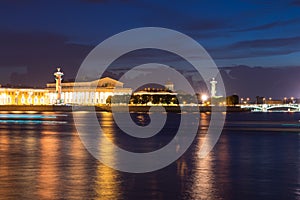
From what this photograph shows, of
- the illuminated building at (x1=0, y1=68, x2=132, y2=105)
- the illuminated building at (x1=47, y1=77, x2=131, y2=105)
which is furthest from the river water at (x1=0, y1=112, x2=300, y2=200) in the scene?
the illuminated building at (x1=47, y1=77, x2=131, y2=105)

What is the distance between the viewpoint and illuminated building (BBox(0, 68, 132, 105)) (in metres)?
155

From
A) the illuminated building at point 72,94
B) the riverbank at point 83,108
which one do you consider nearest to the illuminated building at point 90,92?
the illuminated building at point 72,94

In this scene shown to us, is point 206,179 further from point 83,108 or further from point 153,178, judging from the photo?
point 83,108

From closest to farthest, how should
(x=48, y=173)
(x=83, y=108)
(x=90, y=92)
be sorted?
(x=48, y=173) < (x=83, y=108) < (x=90, y=92)

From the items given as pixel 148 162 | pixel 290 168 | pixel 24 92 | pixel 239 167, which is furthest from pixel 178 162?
pixel 24 92

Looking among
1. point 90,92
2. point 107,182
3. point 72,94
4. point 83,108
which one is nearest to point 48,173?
point 107,182

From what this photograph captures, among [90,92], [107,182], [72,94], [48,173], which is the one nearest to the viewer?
[107,182]

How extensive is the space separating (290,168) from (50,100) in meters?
152

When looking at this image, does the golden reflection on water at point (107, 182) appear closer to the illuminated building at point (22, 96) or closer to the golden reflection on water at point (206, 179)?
the golden reflection on water at point (206, 179)

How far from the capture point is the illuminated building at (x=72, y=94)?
15525 centimetres

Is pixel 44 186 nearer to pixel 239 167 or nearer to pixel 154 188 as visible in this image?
pixel 154 188

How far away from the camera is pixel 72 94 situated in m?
167

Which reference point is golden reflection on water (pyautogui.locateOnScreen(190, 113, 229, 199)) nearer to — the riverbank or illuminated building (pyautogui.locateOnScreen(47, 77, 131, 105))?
the riverbank

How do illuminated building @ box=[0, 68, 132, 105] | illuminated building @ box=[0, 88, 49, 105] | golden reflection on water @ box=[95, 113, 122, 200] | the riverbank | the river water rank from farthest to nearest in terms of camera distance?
illuminated building @ box=[0, 68, 132, 105] < illuminated building @ box=[0, 88, 49, 105] < the riverbank < the river water < golden reflection on water @ box=[95, 113, 122, 200]
